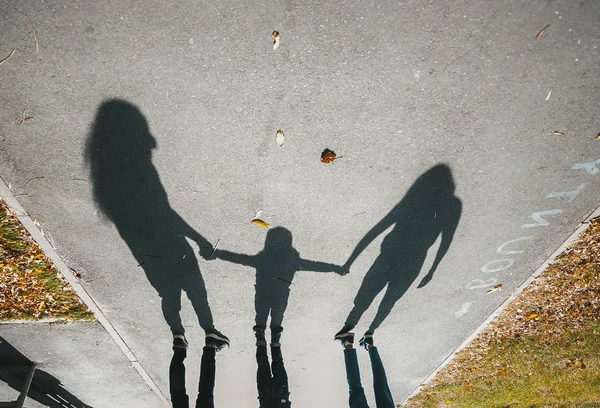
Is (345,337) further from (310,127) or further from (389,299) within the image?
(310,127)

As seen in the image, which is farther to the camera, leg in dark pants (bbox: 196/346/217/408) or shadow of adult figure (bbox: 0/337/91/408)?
shadow of adult figure (bbox: 0/337/91/408)

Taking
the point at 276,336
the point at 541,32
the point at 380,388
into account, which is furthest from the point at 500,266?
the point at 276,336

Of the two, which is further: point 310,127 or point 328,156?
point 328,156

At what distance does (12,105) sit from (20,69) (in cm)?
41

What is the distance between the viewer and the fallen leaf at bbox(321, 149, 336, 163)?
12.2 feet

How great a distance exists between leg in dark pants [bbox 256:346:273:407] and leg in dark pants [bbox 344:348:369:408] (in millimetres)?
1001

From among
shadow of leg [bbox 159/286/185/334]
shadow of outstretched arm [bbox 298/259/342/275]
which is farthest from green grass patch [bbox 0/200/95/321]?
shadow of outstretched arm [bbox 298/259/342/275]

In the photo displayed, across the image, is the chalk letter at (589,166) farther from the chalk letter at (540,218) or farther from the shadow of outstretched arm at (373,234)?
the shadow of outstretched arm at (373,234)

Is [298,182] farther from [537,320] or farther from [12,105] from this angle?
[537,320]

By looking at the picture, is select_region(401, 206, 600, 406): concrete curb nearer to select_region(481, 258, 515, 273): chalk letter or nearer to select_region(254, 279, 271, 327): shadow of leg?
select_region(481, 258, 515, 273): chalk letter

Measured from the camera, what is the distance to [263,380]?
3.94 metres

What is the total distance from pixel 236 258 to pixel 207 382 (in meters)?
1.51

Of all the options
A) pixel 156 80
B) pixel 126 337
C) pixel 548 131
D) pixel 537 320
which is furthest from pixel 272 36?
pixel 537 320

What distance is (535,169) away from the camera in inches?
153
